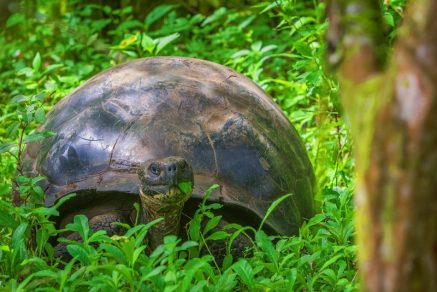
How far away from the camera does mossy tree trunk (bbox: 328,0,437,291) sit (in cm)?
137

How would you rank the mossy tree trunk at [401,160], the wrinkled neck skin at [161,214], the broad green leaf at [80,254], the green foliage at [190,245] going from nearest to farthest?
the mossy tree trunk at [401,160] < the green foliage at [190,245] < the broad green leaf at [80,254] < the wrinkled neck skin at [161,214]

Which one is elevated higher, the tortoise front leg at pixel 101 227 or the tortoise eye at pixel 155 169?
the tortoise eye at pixel 155 169

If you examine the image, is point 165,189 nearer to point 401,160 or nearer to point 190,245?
point 190,245

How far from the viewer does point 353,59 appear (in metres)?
1.56

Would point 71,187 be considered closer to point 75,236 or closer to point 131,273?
point 75,236

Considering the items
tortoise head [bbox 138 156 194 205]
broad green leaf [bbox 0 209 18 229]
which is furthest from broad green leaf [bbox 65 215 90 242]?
tortoise head [bbox 138 156 194 205]

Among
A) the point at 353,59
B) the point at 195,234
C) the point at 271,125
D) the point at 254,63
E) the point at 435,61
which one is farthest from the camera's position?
the point at 254,63

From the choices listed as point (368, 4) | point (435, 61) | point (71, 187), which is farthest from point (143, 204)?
point (435, 61)

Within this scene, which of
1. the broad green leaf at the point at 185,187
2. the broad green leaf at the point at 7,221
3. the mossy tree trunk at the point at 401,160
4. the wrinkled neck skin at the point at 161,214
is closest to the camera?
the mossy tree trunk at the point at 401,160

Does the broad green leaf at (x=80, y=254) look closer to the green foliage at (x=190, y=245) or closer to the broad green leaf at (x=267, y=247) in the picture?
the green foliage at (x=190, y=245)

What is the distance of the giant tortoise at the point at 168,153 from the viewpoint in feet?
11.5

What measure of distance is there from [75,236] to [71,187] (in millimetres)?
217

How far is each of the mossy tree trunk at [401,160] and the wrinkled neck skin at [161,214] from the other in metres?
1.92

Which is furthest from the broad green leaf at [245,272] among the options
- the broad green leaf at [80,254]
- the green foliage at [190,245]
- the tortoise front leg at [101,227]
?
the tortoise front leg at [101,227]
